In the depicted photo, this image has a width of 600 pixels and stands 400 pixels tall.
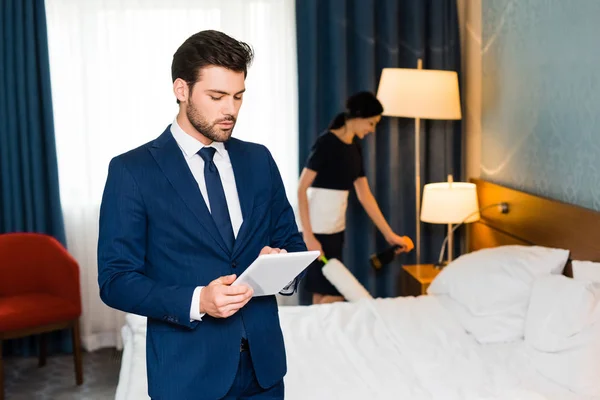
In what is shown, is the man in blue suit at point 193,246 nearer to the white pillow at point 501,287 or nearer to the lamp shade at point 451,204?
the white pillow at point 501,287

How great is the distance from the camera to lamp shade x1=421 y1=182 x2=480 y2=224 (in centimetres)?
370

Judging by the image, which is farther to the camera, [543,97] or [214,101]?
[543,97]

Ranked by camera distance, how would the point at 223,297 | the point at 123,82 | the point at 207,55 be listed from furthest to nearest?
1. the point at 123,82
2. the point at 207,55
3. the point at 223,297

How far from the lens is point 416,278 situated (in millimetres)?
3789

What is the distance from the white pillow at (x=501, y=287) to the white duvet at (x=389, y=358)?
0.21ft

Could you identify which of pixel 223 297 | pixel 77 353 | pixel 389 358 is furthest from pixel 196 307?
pixel 77 353

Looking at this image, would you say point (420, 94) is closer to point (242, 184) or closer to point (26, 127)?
point (26, 127)

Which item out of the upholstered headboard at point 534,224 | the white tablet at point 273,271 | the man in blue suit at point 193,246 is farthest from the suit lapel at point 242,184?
the upholstered headboard at point 534,224

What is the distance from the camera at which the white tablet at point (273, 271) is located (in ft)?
4.78

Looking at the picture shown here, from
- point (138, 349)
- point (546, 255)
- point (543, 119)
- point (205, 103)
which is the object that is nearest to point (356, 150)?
point (543, 119)

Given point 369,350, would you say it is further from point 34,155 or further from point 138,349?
point 34,155

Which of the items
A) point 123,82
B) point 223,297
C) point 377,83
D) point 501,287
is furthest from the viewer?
point 377,83

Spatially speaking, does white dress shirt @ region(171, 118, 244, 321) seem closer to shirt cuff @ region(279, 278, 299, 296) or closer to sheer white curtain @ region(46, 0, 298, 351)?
shirt cuff @ region(279, 278, 299, 296)

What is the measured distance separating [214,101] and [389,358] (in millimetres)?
1439
